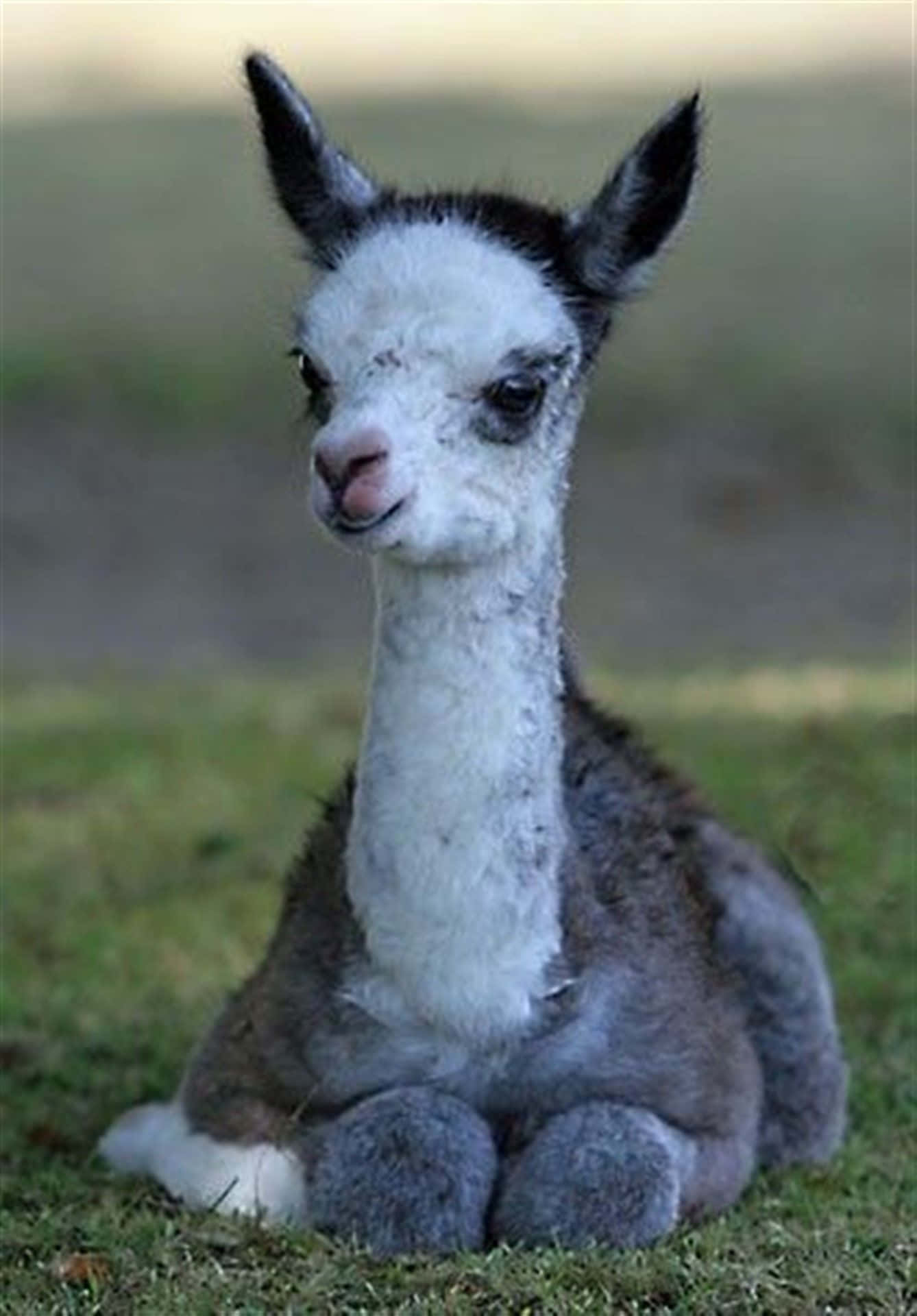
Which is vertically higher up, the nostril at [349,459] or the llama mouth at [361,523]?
the nostril at [349,459]

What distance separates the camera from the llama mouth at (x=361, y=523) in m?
6.92

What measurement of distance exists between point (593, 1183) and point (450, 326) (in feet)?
5.45

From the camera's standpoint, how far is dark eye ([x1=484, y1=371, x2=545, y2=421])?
7223mm

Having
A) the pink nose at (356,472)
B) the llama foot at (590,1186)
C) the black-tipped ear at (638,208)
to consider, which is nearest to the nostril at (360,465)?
the pink nose at (356,472)

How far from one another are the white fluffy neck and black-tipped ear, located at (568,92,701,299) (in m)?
0.57

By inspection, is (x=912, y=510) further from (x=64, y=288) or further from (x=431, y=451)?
(x=431, y=451)

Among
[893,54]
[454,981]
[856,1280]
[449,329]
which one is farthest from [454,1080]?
[893,54]

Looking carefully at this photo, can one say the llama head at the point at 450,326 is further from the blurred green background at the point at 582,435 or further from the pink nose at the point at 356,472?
the blurred green background at the point at 582,435

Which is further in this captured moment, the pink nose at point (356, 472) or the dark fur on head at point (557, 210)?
the dark fur on head at point (557, 210)

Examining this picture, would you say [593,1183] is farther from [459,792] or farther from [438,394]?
[438,394]

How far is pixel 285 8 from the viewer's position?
35125 mm

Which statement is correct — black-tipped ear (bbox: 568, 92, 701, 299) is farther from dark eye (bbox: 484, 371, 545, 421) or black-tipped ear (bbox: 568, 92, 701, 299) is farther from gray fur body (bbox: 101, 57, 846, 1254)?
dark eye (bbox: 484, 371, 545, 421)

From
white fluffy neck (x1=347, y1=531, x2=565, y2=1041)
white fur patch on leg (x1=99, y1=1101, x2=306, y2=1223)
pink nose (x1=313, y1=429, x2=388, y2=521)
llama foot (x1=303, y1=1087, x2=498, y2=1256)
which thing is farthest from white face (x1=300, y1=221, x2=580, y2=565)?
white fur patch on leg (x1=99, y1=1101, x2=306, y2=1223)

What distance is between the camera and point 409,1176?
7.32 metres
